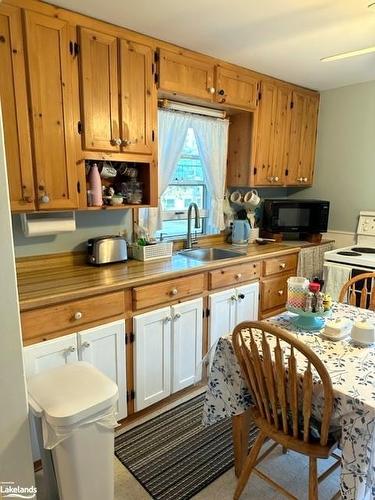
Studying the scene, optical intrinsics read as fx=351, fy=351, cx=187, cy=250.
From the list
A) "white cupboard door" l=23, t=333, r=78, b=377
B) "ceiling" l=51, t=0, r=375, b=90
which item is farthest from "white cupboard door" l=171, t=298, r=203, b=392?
"ceiling" l=51, t=0, r=375, b=90

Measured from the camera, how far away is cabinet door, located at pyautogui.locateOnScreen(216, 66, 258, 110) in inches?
106

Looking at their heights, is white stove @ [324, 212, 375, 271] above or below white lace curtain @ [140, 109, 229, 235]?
below

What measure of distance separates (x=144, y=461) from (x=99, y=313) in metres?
0.85

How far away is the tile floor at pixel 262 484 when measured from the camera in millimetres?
1709

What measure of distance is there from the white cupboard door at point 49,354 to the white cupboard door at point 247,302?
4.37ft

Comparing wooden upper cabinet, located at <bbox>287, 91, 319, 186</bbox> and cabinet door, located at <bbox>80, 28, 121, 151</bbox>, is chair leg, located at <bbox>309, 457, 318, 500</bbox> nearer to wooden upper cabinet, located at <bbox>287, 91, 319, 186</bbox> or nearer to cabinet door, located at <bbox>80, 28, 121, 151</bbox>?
cabinet door, located at <bbox>80, 28, 121, 151</bbox>

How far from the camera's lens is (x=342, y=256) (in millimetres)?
3043

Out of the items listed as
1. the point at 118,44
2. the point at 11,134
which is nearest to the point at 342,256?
the point at 118,44

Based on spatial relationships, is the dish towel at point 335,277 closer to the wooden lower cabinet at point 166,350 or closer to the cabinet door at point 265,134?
the cabinet door at point 265,134

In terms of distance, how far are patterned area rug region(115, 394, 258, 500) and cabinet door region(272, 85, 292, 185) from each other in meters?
2.25

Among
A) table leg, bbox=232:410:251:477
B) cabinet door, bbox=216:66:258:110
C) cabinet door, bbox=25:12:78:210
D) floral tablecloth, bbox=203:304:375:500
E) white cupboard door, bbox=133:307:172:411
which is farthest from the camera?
cabinet door, bbox=216:66:258:110

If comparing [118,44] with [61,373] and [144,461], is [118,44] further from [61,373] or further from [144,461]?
[144,461]

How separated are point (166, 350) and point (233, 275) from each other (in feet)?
2.50

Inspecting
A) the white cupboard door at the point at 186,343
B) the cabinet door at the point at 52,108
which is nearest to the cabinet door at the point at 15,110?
the cabinet door at the point at 52,108
